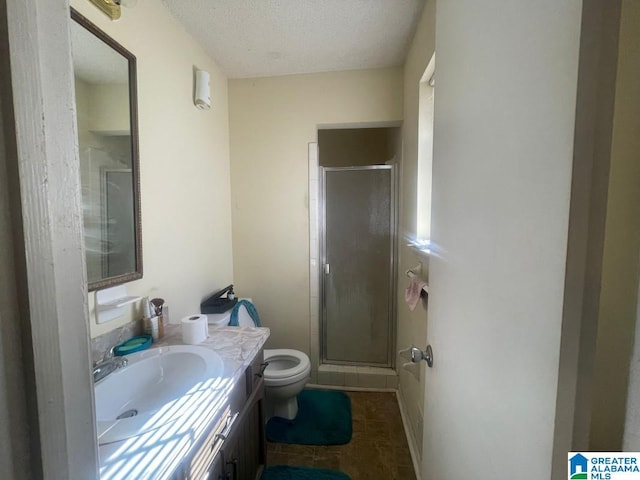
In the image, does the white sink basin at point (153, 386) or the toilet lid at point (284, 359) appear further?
the toilet lid at point (284, 359)

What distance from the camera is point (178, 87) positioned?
4.88 feet

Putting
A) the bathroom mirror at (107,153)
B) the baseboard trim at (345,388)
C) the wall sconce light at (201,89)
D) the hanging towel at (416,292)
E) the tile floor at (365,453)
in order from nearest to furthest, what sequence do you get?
the bathroom mirror at (107,153) → the hanging towel at (416,292) → the tile floor at (365,453) → the wall sconce light at (201,89) → the baseboard trim at (345,388)

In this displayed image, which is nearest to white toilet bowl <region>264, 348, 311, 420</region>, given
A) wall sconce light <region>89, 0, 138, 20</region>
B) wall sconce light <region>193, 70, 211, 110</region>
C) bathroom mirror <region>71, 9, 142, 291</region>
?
bathroom mirror <region>71, 9, 142, 291</region>

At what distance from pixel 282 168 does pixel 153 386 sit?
1.63m

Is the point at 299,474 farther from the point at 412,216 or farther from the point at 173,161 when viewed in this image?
the point at 173,161

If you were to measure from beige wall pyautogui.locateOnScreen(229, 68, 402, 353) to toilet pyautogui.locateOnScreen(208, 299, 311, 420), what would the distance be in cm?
26

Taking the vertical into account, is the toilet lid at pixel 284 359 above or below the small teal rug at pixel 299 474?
above

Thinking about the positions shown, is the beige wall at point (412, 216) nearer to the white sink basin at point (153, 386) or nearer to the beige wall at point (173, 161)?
the white sink basin at point (153, 386)

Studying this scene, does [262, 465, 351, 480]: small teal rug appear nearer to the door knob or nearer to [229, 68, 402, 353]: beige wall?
[229, 68, 402, 353]: beige wall

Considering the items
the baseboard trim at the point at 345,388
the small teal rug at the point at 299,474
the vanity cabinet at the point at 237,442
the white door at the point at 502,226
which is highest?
the white door at the point at 502,226

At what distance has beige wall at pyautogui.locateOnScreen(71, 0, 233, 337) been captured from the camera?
122 centimetres

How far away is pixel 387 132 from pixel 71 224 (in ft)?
9.58

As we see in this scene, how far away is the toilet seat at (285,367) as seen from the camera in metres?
1.66

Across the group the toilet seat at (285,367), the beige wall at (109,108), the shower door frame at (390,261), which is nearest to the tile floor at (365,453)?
the toilet seat at (285,367)
